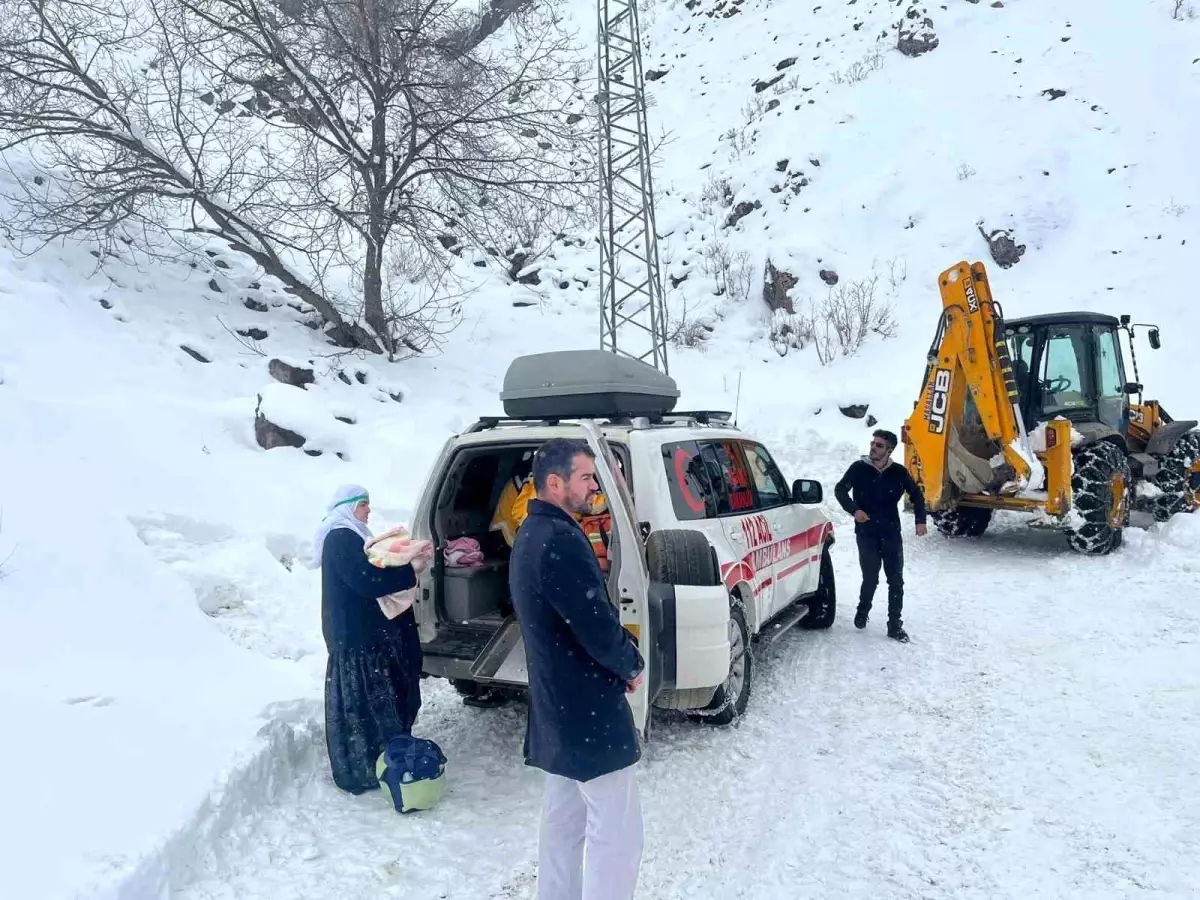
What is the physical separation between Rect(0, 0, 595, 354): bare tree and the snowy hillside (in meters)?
1.57

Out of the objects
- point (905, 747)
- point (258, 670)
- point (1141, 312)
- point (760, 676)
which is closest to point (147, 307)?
point (258, 670)

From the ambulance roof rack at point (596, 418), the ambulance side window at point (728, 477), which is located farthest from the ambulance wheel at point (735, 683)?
the ambulance roof rack at point (596, 418)

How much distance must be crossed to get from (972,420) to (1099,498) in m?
1.67

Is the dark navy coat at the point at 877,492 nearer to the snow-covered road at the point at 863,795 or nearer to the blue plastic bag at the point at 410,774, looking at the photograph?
the snow-covered road at the point at 863,795

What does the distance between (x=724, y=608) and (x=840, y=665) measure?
235 cm

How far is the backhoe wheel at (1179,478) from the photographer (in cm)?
1037

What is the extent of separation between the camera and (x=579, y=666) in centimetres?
271

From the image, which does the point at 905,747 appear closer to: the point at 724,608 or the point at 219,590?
the point at 724,608

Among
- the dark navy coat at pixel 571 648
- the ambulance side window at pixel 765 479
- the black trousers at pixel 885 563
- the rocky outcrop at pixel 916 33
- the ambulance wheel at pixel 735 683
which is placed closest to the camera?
the dark navy coat at pixel 571 648

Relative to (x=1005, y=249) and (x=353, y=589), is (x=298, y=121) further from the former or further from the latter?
(x=1005, y=249)

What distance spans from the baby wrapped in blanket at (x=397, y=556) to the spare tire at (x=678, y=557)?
1.17m

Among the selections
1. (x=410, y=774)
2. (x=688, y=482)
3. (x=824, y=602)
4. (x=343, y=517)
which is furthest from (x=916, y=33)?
(x=410, y=774)

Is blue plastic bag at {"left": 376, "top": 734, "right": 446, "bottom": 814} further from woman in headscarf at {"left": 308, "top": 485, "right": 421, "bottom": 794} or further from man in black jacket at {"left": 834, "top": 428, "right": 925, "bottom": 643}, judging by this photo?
man in black jacket at {"left": 834, "top": 428, "right": 925, "bottom": 643}

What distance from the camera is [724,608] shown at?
4.42m
